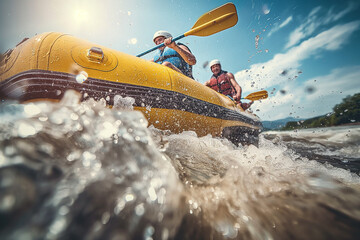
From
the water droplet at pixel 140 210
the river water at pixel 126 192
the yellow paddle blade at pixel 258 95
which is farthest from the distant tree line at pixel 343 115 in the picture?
the water droplet at pixel 140 210

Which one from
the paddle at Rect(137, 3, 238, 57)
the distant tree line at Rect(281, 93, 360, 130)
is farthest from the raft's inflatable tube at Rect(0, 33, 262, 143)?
the distant tree line at Rect(281, 93, 360, 130)

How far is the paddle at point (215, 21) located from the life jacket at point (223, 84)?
117 inches

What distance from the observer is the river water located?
1.69 feet

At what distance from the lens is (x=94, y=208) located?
60 cm

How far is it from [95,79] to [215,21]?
2.71 meters

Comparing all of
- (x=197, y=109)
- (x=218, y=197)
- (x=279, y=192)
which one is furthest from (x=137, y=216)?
(x=197, y=109)

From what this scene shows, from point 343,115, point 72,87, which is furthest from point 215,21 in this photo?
point 343,115

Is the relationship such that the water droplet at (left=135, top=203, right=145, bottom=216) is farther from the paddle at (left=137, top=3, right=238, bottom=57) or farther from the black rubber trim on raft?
the paddle at (left=137, top=3, right=238, bottom=57)

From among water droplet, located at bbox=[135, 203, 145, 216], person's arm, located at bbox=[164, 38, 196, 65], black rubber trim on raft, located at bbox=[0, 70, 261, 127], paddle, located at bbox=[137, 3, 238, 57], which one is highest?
paddle, located at bbox=[137, 3, 238, 57]

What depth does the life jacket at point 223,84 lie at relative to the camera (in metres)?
6.11

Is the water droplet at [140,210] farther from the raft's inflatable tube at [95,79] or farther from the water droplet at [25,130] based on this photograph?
the raft's inflatable tube at [95,79]

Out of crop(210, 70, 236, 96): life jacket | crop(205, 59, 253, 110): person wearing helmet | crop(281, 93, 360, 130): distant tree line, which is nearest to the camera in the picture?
crop(205, 59, 253, 110): person wearing helmet

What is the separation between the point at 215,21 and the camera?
331 cm

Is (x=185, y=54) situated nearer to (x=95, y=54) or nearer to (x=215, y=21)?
(x=215, y=21)
